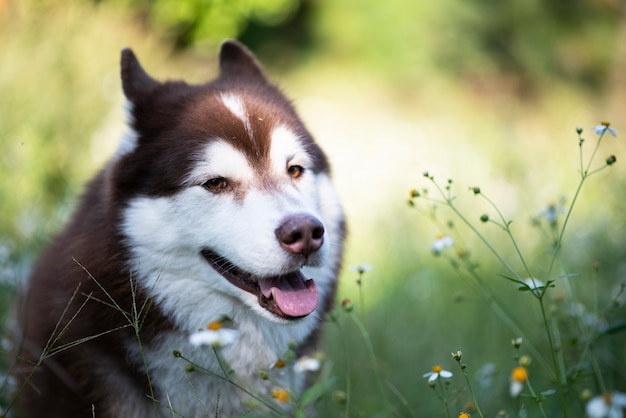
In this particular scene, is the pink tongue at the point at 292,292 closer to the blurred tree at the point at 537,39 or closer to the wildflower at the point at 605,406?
the wildflower at the point at 605,406

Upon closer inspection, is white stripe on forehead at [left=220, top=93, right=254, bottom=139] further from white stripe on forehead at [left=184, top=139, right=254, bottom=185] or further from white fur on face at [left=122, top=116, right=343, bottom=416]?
white stripe on forehead at [left=184, top=139, right=254, bottom=185]

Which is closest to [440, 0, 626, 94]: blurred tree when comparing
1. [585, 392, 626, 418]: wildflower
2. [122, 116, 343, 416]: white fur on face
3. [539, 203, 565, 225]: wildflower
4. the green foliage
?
the green foliage

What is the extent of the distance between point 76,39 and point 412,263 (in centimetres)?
488

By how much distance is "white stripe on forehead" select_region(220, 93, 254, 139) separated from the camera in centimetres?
316

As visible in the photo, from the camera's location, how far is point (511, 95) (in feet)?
49.4

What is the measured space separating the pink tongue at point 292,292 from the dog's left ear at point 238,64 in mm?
1322

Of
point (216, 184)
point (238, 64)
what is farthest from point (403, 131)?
point (216, 184)

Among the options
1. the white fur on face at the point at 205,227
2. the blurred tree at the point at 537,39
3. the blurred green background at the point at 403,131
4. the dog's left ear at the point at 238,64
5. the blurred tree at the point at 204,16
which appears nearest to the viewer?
the white fur on face at the point at 205,227

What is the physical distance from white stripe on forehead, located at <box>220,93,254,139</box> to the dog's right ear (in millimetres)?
384

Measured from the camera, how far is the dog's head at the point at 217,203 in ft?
9.50

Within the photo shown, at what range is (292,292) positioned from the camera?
9.96 feet

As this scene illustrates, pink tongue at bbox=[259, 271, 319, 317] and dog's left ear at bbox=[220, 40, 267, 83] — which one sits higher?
dog's left ear at bbox=[220, 40, 267, 83]

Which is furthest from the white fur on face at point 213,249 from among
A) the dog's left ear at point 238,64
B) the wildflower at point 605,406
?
the wildflower at point 605,406

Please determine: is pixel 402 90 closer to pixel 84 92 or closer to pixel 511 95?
pixel 511 95
